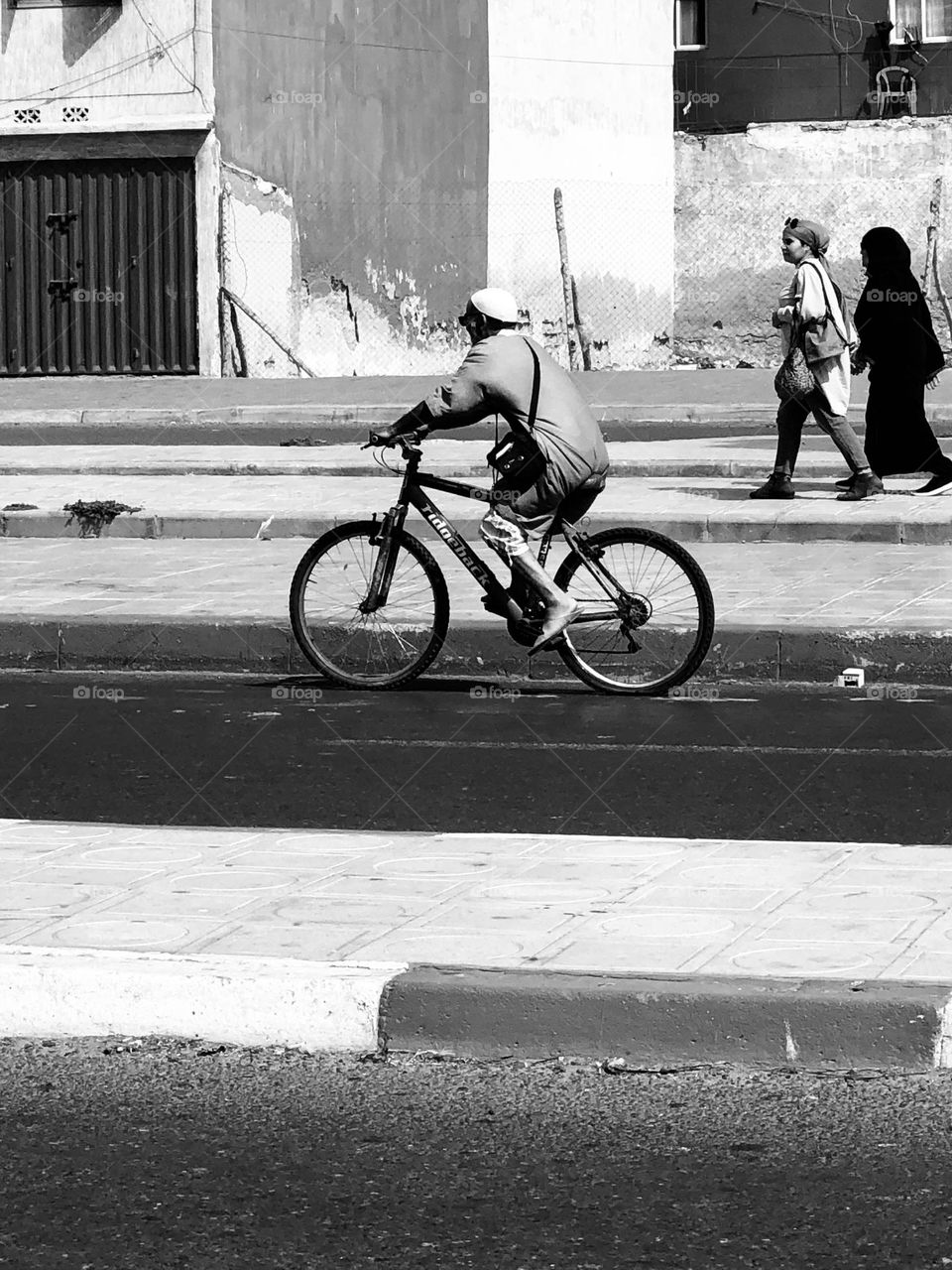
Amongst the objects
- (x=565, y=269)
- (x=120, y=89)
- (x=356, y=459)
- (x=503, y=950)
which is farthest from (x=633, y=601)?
(x=120, y=89)

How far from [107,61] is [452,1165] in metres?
22.7

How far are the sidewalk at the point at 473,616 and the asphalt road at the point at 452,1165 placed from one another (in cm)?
524

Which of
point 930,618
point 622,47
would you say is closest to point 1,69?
point 622,47

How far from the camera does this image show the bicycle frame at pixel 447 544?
9.03m

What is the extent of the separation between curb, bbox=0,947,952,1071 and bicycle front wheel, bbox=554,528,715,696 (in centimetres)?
448

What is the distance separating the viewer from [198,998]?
4.71m

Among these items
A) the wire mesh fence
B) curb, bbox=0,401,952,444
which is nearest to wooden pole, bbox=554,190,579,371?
the wire mesh fence

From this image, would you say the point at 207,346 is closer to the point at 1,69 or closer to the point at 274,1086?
the point at 1,69

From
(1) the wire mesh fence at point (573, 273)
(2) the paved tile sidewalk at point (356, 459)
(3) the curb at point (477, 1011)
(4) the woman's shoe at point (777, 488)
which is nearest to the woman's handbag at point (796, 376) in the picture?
(4) the woman's shoe at point (777, 488)

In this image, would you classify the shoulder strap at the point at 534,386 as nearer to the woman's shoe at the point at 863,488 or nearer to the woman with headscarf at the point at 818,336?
the woman with headscarf at the point at 818,336

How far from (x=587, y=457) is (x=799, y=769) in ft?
6.48

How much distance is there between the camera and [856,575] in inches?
445

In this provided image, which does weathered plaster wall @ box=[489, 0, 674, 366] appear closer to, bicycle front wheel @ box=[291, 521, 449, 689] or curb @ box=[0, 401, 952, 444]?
curb @ box=[0, 401, 952, 444]

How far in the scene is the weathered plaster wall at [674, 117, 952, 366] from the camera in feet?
95.6
